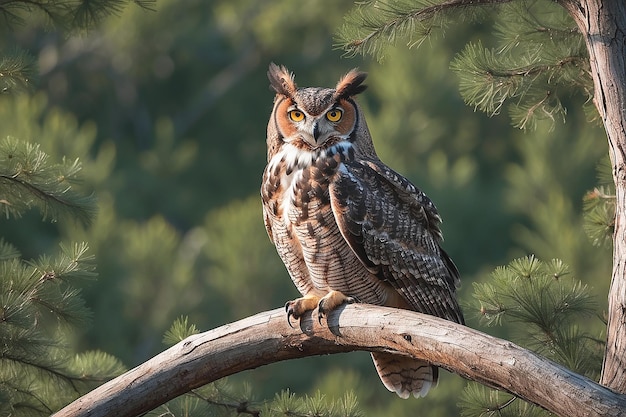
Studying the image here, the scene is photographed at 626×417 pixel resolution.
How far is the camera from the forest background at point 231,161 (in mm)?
13117

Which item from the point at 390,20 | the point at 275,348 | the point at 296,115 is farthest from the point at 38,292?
the point at 390,20

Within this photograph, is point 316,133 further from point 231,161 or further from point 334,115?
point 231,161

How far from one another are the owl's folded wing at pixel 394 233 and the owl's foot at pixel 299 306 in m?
0.33

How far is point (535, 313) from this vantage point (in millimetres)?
4211

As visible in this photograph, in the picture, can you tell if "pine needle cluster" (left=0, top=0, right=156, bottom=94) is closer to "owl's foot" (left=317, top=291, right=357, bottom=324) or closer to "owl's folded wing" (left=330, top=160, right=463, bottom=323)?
"owl's folded wing" (left=330, top=160, right=463, bottom=323)

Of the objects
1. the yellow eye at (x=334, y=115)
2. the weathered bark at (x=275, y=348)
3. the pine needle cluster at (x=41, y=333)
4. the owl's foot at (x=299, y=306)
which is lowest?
the weathered bark at (x=275, y=348)

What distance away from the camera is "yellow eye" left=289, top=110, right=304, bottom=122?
15.3ft

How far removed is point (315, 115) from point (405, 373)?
1.08 meters

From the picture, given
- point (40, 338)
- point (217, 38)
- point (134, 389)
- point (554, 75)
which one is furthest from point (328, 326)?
point (217, 38)

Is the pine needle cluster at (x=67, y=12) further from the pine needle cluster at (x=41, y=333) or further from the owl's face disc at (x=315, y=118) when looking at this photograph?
the pine needle cluster at (x=41, y=333)

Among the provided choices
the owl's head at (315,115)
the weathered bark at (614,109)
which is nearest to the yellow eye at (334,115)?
the owl's head at (315,115)

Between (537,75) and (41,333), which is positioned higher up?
(537,75)

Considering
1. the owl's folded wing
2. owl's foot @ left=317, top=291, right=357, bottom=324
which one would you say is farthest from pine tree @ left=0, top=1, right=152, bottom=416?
the owl's folded wing

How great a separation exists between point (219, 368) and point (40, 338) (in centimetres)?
75
